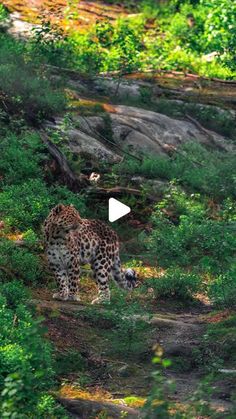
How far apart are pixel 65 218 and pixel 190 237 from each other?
2.92 meters

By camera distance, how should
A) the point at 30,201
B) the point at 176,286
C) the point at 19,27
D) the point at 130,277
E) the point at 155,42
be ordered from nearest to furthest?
the point at 176,286 → the point at 130,277 → the point at 30,201 → the point at 19,27 → the point at 155,42

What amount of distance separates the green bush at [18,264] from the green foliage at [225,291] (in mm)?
2717

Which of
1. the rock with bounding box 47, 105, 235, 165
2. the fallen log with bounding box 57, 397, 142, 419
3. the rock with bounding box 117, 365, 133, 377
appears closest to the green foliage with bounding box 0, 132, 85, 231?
the rock with bounding box 47, 105, 235, 165

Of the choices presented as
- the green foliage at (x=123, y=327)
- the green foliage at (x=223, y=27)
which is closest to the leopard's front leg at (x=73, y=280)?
the green foliage at (x=123, y=327)

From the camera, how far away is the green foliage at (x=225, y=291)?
1720 cm

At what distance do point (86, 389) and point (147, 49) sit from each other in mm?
22910

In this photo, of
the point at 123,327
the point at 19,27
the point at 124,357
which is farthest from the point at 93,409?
the point at 19,27

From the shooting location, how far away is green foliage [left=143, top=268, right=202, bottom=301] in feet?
60.7

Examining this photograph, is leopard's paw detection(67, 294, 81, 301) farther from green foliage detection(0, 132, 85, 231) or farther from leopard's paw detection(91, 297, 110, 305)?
green foliage detection(0, 132, 85, 231)

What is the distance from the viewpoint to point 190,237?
66.1 feet

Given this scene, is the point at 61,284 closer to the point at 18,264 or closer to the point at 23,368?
the point at 18,264

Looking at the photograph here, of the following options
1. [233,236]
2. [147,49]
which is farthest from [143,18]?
[233,236]

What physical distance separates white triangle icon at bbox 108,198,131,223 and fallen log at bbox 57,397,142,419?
9054 millimetres

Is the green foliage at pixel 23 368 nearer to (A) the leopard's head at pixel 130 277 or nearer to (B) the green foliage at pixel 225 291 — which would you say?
(B) the green foliage at pixel 225 291
